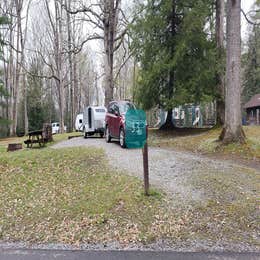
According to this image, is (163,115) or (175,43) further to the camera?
(163,115)

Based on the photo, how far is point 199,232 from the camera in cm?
422

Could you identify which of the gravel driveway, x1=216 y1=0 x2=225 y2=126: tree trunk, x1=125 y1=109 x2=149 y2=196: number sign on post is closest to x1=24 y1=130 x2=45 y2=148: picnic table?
the gravel driveway

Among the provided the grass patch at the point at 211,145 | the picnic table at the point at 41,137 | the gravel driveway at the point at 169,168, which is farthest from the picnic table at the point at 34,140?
the grass patch at the point at 211,145

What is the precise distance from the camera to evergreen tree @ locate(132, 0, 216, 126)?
528 inches

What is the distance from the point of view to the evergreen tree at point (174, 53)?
13.4 meters

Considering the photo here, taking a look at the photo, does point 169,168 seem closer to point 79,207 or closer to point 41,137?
point 79,207

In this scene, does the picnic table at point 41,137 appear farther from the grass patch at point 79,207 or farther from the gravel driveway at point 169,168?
the grass patch at point 79,207

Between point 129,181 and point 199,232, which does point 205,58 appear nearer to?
point 129,181

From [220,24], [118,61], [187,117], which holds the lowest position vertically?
[187,117]

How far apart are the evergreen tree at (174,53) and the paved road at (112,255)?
1011 centimetres

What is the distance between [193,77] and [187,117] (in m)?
9.54

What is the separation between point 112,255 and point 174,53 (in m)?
11.7

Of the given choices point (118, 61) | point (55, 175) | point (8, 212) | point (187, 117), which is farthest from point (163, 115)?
point (8, 212)

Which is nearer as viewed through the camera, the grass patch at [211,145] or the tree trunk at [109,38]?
the grass patch at [211,145]
